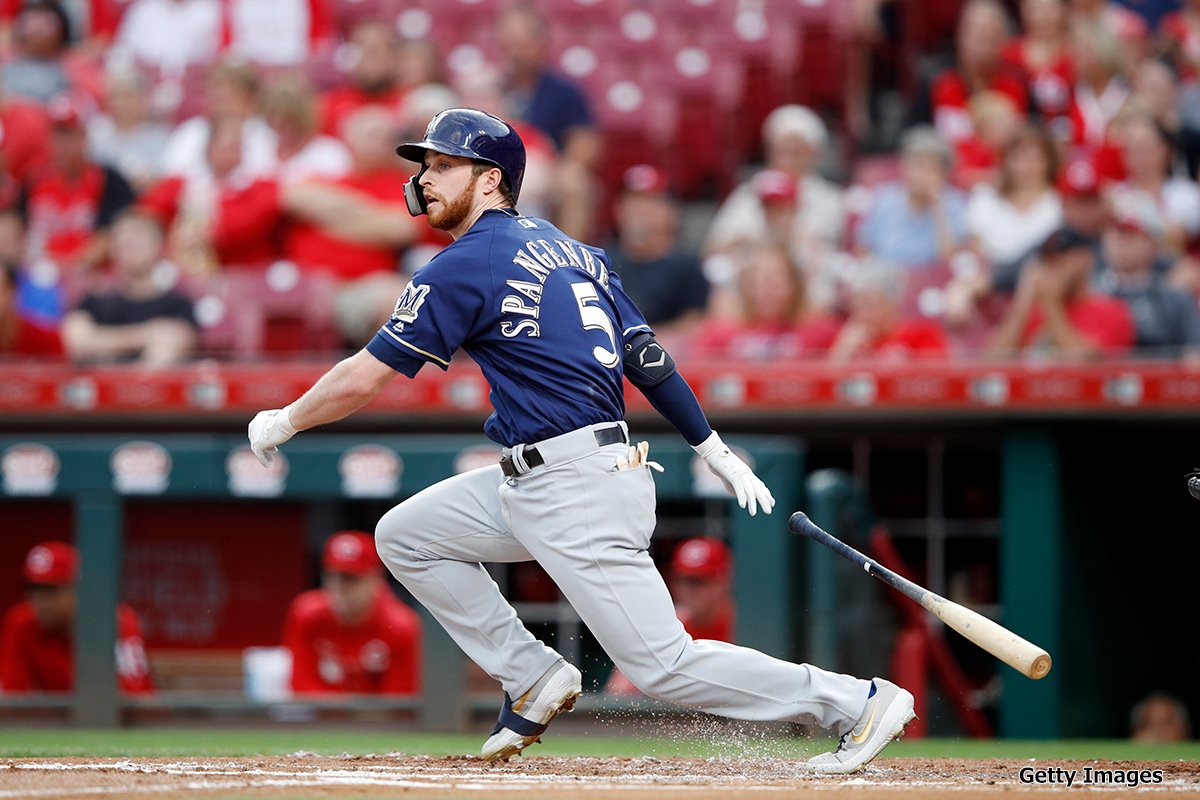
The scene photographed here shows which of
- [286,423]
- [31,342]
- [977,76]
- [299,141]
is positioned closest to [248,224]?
[299,141]

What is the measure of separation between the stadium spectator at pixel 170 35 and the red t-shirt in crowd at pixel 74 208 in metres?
1.58

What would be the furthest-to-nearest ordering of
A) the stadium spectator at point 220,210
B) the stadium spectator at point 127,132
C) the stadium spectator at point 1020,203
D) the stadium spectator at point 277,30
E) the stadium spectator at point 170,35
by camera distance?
the stadium spectator at point 170,35 < the stadium spectator at point 277,30 < the stadium spectator at point 127,132 < the stadium spectator at point 220,210 < the stadium spectator at point 1020,203

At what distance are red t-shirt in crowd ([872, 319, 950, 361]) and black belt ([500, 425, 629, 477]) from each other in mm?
2770

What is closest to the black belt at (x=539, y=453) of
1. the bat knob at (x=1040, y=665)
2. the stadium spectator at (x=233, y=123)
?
the bat knob at (x=1040, y=665)

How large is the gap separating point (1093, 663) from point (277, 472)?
3.33 m

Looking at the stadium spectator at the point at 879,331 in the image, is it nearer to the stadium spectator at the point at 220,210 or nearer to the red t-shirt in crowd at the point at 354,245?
the red t-shirt in crowd at the point at 354,245

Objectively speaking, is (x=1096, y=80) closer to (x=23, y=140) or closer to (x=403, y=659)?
(x=403, y=659)

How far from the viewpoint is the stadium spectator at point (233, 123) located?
26.0 feet

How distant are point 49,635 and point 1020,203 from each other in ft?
15.3

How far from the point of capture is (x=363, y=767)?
3.49m

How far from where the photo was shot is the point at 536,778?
327cm

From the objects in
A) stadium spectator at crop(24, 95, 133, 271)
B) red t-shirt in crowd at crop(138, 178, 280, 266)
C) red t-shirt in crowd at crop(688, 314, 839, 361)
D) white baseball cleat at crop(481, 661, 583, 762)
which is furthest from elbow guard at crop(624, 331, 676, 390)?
stadium spectator at crop(24, 95, 133, 271)

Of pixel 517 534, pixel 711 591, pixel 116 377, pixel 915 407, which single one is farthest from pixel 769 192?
pixel 517 534

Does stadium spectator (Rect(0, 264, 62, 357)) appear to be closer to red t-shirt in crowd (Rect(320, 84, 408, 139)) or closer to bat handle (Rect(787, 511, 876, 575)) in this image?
red t-shirt in crowd (Rect(320, 84, 408, 139))
